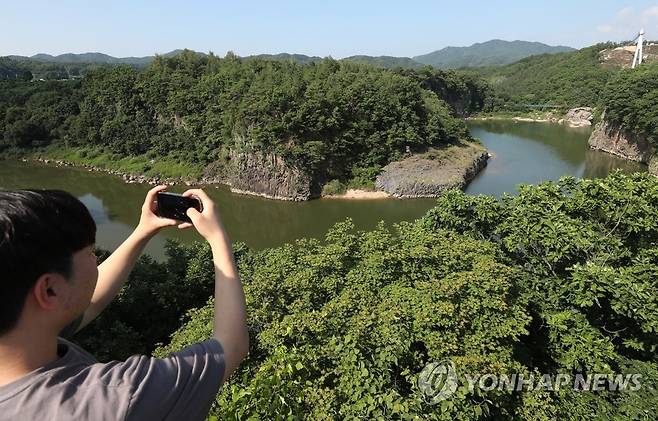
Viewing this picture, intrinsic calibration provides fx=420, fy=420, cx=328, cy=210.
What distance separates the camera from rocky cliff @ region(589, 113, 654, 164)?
3247 centimetres

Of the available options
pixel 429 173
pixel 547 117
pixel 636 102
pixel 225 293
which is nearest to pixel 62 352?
pixel 225 293

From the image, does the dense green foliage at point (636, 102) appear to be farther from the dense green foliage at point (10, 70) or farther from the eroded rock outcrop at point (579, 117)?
the dense green foliage at point (10, 70)

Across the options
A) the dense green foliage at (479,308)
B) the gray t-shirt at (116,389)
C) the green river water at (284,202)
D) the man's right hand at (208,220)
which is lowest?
the green river water at (284,202)

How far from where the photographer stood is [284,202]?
25.4 m

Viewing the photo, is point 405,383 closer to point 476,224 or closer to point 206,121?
point 476,224

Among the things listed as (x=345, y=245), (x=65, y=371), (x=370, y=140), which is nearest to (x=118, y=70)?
(x=370, y=140)

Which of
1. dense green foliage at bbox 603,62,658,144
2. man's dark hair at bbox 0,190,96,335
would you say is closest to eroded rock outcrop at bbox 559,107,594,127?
dense green foliage at bbox 603,62,658,144

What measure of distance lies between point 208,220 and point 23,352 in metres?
0.54

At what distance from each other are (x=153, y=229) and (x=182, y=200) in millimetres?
207

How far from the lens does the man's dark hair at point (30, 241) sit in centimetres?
86

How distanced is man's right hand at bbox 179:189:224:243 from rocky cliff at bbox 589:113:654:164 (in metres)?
38.4

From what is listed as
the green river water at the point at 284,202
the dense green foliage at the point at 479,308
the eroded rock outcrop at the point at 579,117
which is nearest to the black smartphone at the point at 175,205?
the dense green foliage at the point at 479,308

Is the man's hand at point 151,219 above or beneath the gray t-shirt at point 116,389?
above

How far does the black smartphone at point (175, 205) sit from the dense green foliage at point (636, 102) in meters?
36.1
